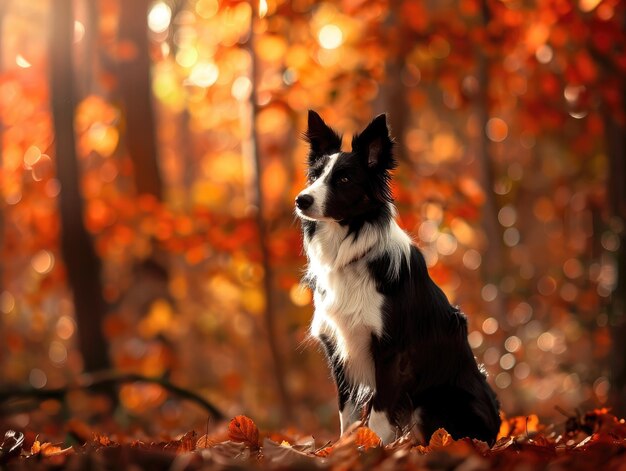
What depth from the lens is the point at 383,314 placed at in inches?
189

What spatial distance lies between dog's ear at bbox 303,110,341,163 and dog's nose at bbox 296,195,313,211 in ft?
1.76

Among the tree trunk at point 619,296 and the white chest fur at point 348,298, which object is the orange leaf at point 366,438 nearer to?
the white chest fur at point 348,298

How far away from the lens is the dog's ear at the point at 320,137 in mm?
5316

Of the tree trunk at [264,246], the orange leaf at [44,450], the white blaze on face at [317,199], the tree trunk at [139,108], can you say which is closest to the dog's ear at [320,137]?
the white blaze on face at [317,199]

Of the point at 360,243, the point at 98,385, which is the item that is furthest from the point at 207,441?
the point at 98,385

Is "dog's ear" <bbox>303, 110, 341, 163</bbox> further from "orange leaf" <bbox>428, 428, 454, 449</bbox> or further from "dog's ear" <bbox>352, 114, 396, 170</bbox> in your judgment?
"orange leaf" <bbox>428, 428, 454, 449</bbox>

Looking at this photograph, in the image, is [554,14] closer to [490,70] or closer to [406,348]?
[490,70]

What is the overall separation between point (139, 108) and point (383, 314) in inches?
329

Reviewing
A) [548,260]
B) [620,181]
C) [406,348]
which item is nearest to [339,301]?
[406,348]

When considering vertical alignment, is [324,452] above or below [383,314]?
below

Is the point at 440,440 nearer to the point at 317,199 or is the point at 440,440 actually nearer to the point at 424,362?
the point at 424,362

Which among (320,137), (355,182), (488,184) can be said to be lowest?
(355,182)

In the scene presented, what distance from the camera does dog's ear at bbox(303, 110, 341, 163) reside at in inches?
209

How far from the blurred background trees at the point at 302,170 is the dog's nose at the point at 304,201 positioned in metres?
4.28
